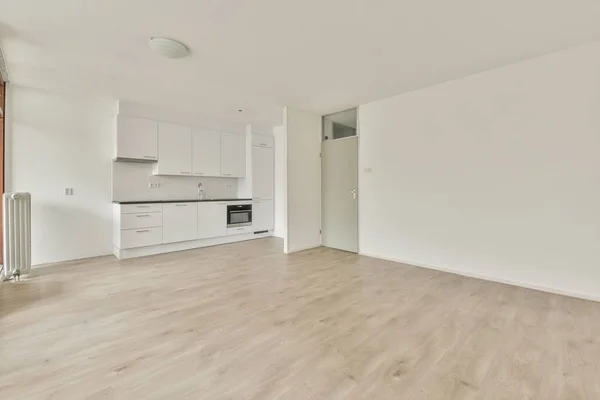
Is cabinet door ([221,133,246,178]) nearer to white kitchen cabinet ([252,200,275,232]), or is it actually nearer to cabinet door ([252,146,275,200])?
cabinet door ([252,146,275,200])

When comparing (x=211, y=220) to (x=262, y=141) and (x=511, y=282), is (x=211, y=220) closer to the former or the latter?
(x=262, y=141)

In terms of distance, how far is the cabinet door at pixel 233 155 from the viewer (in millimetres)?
5930

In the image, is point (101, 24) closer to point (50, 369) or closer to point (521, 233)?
point (50, 369)

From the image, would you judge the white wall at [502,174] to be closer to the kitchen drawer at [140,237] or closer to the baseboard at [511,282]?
the baseboard at [511,282]

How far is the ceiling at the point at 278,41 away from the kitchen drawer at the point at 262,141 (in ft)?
7.11

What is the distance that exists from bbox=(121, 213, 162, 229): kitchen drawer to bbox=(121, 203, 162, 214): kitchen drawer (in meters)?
0.06

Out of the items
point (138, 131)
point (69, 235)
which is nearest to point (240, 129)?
point (138, 131)

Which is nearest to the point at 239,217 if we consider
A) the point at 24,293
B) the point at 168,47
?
the point at 24,293

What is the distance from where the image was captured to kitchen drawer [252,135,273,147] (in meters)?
6.23

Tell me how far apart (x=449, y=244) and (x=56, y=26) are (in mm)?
4817

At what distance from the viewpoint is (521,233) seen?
3191 mm

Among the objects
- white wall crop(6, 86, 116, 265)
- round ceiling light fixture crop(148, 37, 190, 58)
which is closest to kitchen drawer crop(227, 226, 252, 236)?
white wall crop(6, 86, 116, 265)

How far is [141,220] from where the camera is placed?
460cm

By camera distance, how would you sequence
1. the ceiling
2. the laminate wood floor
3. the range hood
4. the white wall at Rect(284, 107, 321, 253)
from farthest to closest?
the white wall at Rect(284, 107, 321, 253), the range hood, the ceiling, the laminate wood floor
